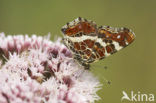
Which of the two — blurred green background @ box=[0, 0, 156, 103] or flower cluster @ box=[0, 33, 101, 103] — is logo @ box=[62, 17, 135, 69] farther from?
blurred green background @ box=[0, 0, 156, 103]

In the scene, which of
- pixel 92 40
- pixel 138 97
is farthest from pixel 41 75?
pixel 138 97

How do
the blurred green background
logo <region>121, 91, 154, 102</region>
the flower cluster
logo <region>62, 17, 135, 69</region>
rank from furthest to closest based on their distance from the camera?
the blurred green background → logo <region>121, 91, 154, 102</region> → logo <region>62, 17, 135, 69</region> → the flower cluster

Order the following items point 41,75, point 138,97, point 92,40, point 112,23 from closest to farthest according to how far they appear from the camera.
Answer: point 41,75 < point 92,40 < point 138,97 < point 112,23

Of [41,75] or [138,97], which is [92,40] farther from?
[138,97]

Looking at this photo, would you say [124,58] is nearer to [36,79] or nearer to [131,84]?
[131,84]

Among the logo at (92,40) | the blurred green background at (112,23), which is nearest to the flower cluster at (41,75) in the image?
the logo at (92,40)

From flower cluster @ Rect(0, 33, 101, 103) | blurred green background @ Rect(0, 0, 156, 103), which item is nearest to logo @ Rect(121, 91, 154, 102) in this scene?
blurred green background @ Rect(0, 0, 156, 103)

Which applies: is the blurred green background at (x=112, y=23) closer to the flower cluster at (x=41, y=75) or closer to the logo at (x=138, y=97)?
the logo at (x=138, y=97)
